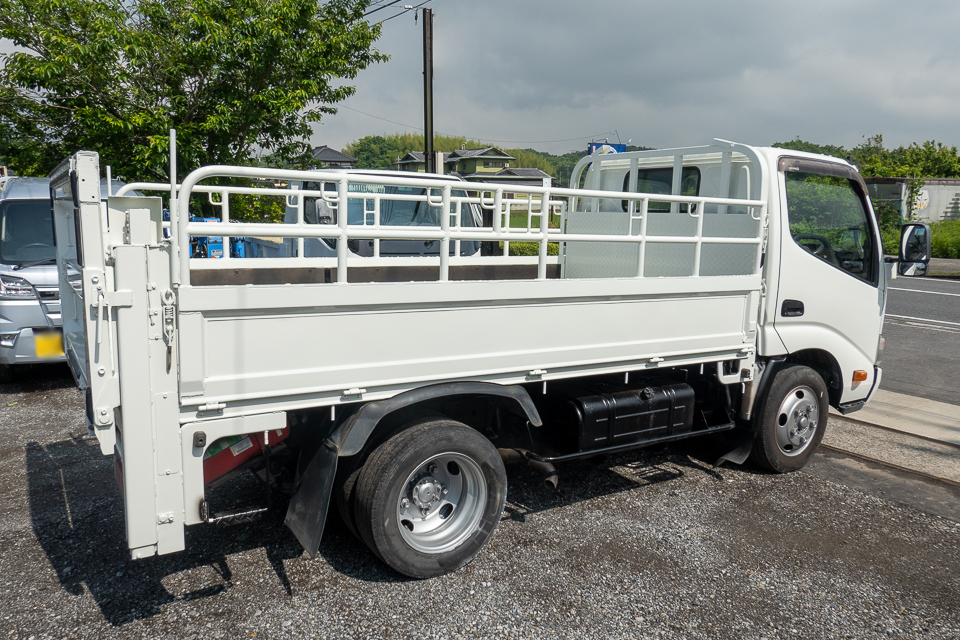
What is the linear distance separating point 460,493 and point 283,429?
3.44ft

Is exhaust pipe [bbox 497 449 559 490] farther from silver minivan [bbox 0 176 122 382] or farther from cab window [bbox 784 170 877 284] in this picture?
silver minivan [bbox 0 176 122 382]

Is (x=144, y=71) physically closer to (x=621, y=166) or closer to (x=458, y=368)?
(x=621, y=166)

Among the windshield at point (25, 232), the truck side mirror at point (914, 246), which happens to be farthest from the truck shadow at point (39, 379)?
the truck side mirror at point (914, 246)

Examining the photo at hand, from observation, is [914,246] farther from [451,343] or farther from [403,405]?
[403,405]

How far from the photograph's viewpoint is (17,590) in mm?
3436

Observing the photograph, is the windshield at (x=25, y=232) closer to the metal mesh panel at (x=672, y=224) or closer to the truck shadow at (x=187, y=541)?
the truck shadow at (x=187, y=541)

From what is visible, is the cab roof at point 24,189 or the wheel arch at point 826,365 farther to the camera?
the cab roof at point 24,189

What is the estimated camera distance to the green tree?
933 cm

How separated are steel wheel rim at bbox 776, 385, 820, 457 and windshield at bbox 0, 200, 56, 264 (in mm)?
7163

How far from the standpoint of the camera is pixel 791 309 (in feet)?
15.8

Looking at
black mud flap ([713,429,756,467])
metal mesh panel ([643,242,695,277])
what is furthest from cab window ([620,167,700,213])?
black mud flap ([713,429,756,467])

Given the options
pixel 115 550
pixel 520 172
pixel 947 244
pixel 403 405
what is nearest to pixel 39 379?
pixel 115 550

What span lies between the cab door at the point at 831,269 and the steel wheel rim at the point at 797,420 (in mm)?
326

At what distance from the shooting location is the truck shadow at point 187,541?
138 inches
